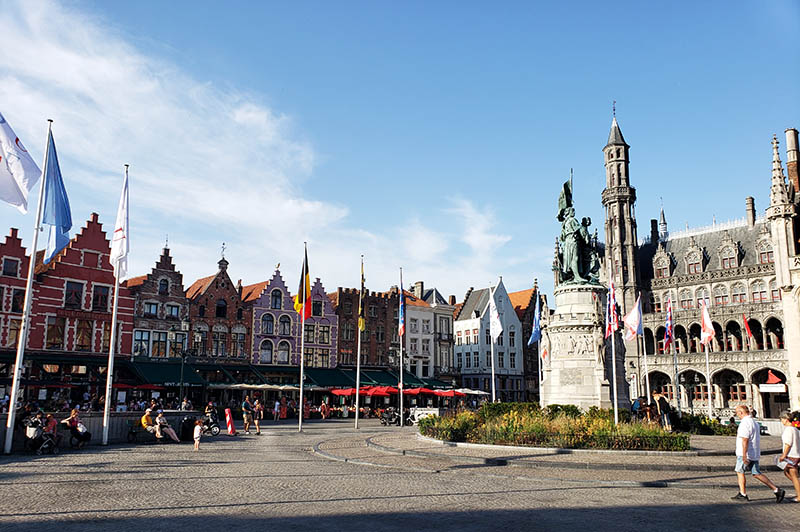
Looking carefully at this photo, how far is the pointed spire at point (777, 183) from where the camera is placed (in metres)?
52.5

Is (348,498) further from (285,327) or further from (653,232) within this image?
(653,232)

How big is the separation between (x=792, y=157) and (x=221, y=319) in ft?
170

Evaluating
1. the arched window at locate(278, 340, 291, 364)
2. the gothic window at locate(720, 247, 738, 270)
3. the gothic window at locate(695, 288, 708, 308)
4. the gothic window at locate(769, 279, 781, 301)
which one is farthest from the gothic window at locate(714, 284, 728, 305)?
the arched window at locate(278, 340, 291, 364)

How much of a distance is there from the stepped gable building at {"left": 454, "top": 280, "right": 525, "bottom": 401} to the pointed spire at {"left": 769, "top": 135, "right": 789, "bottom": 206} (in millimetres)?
29836

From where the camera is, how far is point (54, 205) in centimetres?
2047

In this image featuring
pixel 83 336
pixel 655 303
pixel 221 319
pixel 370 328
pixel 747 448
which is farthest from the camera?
pixel 655 303

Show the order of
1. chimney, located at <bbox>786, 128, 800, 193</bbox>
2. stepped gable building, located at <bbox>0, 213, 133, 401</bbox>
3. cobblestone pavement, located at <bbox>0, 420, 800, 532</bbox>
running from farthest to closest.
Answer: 1. chimney, located at <bbox>786, 128, 800, 193</bbox>
2. stepped gable building, located at <bbox>0, 213, 133, 401</bbox>
3. cobblestone pavement, located at <bbox>0, 420, 800, 532</bbox>

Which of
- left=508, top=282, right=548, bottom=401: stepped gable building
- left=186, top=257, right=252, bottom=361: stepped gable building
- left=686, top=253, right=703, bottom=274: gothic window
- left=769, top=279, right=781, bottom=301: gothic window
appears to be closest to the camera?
left=186, top=257, right=252, bottom=361: stepped gable building

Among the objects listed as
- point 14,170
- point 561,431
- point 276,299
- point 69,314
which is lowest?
point 561,431

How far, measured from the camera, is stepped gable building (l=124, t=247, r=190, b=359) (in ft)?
160

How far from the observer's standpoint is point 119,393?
44250 mm

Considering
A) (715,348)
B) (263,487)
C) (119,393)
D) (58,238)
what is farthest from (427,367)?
(263,487)

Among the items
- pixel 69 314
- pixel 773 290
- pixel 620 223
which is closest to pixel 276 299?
pixel 69 314

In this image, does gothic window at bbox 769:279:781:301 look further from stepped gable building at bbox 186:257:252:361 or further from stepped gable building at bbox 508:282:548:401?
stepped gable building at bbox 186:257:252:361
